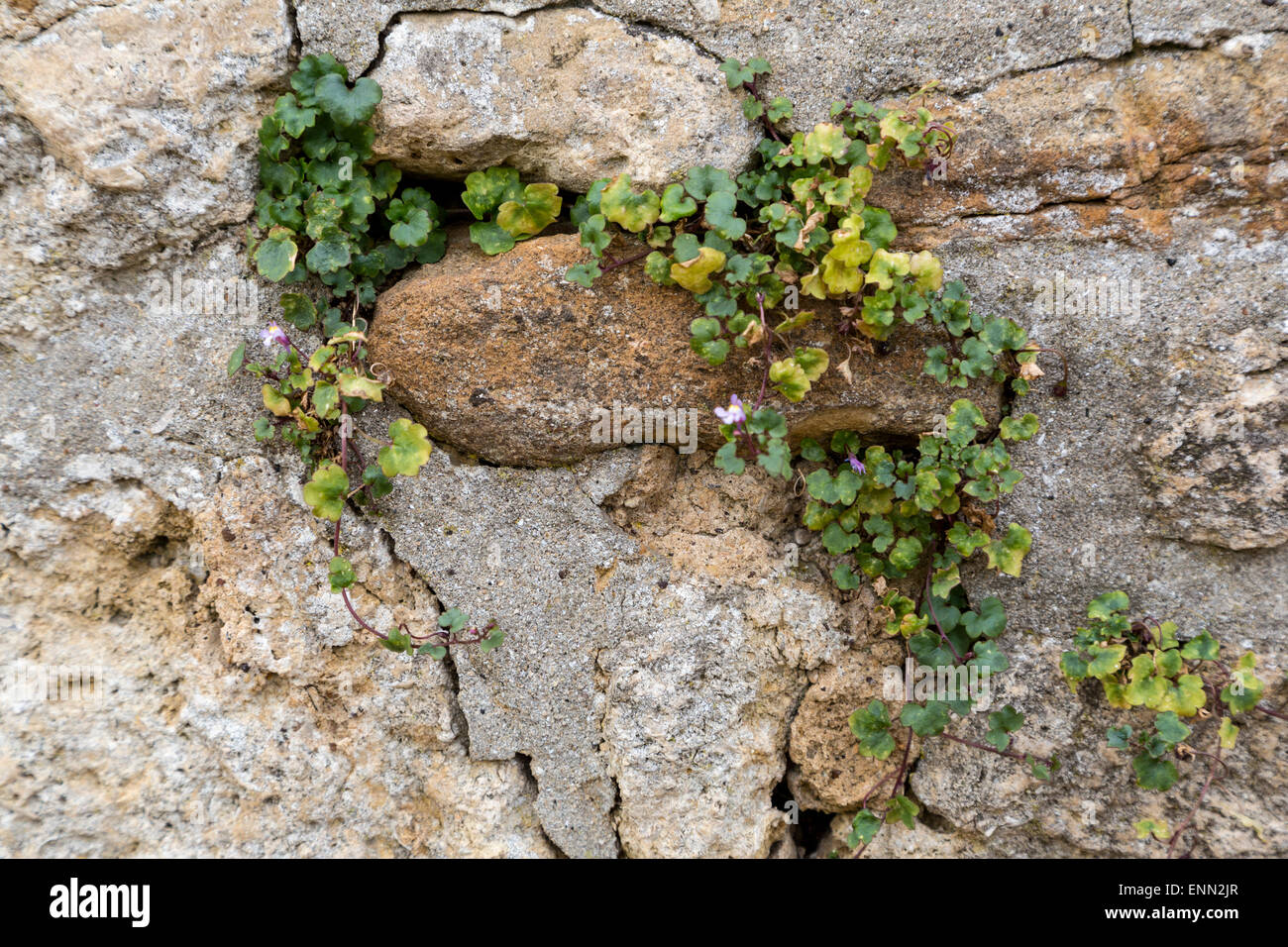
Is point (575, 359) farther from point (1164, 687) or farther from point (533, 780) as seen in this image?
point (1164, 687)

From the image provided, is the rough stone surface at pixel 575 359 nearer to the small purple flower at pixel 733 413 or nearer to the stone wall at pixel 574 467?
the stone wall at pixel 574 467

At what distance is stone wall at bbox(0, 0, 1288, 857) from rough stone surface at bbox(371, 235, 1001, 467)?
1 centimetres

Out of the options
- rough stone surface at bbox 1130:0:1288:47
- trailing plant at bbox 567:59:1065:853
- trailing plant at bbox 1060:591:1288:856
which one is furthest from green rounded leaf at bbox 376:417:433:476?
rough stone surface at bbox 1130:0:1288:47

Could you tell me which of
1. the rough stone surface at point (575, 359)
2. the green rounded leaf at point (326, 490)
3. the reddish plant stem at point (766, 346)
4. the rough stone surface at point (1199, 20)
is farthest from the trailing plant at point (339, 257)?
the rough stone surface at point (1199, 20)

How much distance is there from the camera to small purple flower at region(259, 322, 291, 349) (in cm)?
190

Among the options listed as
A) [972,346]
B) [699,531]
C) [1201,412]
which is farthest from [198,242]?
[1201,412]

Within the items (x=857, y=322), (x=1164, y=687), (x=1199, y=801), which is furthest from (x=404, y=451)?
(x=1199, y=801)

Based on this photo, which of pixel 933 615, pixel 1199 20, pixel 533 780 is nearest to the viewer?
pixel 1199 20

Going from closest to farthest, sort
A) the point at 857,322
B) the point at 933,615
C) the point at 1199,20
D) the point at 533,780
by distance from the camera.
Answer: the point at 1199,20 < the point at 857,322 < the point at 933,615 < the point at 533,780

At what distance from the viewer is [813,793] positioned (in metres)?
2.12

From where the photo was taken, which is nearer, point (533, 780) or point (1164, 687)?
point (1164, 687)

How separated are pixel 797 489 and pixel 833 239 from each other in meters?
0.64

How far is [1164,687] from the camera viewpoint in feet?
5.89

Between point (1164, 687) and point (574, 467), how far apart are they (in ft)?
4.75
